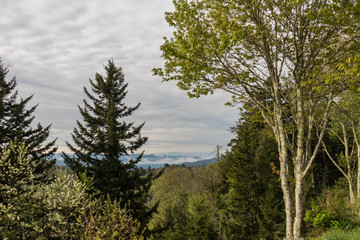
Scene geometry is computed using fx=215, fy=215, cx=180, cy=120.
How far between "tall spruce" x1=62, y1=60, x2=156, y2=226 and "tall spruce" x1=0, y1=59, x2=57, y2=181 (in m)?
3.81

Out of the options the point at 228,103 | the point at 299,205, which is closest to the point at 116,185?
the point at 228,103

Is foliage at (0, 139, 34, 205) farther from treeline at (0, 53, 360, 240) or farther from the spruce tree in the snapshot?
the spruce tree

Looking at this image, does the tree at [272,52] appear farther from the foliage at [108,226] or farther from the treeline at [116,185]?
the foliage at [108,226]

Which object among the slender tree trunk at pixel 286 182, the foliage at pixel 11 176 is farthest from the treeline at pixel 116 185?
the slender tree trunk at pixel 286 182

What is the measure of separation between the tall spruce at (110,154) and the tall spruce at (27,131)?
381cm

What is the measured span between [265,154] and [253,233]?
8579mm

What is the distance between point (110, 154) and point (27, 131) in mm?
6973

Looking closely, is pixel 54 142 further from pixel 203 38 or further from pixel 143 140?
pixel 203 38

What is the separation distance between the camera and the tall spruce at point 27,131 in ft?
48.4

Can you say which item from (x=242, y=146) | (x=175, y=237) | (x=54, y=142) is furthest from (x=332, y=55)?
(x=175, y=237)

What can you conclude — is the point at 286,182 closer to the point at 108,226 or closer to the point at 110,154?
the point at 108,226

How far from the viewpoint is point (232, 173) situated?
22.3 metres

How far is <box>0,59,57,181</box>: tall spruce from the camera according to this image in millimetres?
14766

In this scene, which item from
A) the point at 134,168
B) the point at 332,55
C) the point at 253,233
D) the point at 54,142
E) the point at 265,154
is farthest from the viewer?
the point at 265,154
